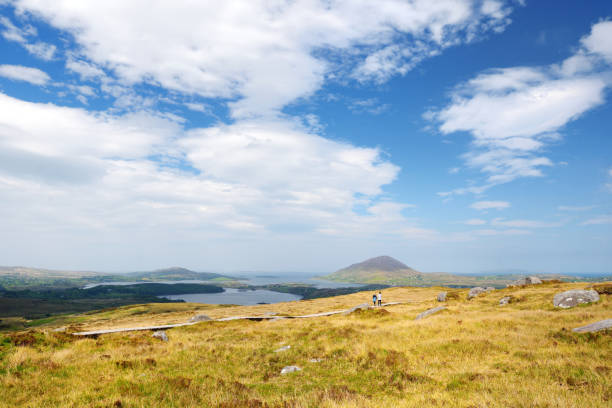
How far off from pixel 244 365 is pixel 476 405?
473 inches

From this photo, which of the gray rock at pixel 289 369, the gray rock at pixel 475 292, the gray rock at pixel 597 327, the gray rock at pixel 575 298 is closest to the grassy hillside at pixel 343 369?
the gray rock at pixel 289 369

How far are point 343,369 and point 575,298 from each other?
90.2ft

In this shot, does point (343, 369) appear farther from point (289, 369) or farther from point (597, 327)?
point (597, 327)

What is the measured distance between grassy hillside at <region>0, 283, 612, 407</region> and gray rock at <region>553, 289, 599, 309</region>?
4.93 metres

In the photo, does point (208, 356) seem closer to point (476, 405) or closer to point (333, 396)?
point (333, 396)

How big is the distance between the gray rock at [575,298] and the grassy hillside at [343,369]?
194 inches

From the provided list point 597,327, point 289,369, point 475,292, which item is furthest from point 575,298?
point 289,369

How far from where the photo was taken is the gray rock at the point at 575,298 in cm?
2768

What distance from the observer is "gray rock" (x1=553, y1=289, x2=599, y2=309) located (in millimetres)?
27678

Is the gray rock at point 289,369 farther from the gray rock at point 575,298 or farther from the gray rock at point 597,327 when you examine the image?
the gray rock at point 575,298

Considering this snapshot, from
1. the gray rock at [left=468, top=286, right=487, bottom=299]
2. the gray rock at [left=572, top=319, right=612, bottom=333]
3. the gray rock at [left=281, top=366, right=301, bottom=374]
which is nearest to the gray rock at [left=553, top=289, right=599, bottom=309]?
the gray rock at [left=572, top=319, right=612, bottom=333]

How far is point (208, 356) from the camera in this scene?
18.7 meters

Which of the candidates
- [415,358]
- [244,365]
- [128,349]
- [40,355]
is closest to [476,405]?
[415,358]

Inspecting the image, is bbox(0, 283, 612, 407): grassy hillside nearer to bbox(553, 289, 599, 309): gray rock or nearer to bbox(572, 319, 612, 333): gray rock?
bbox(572, 319, 612, 333): gray rock
